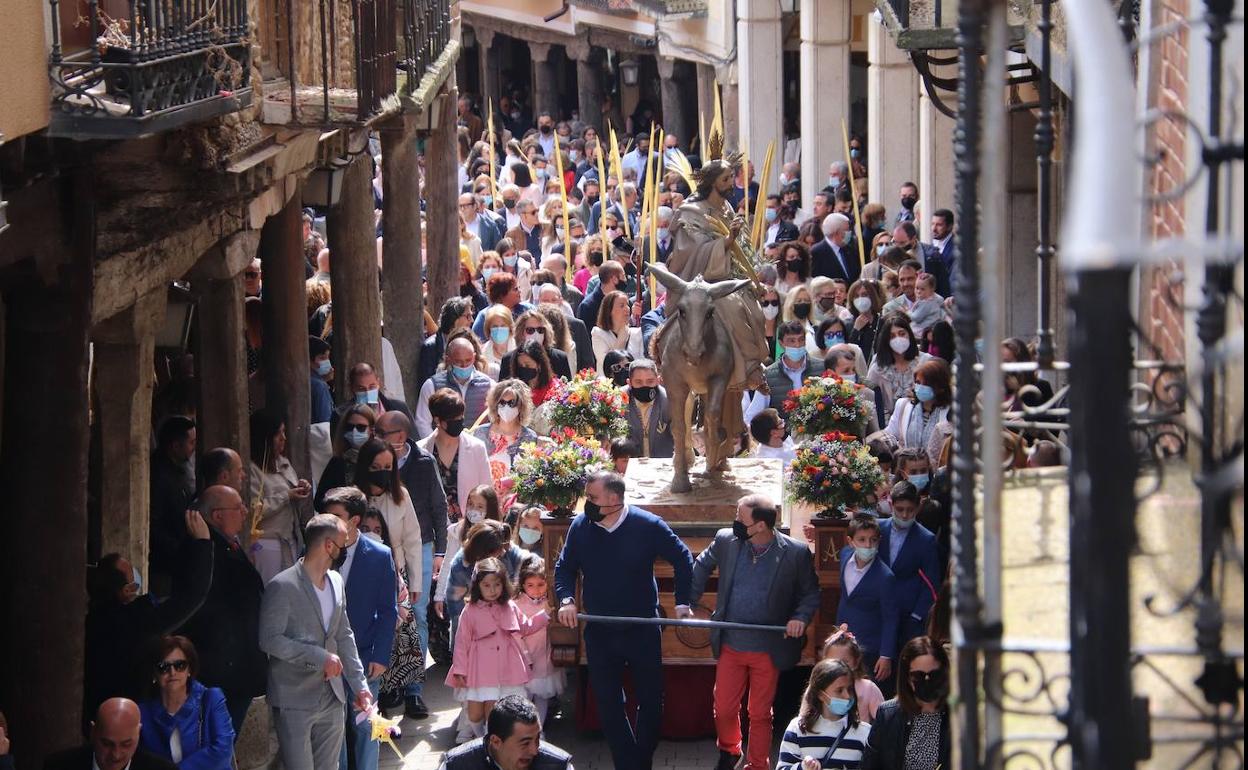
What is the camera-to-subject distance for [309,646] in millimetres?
9227

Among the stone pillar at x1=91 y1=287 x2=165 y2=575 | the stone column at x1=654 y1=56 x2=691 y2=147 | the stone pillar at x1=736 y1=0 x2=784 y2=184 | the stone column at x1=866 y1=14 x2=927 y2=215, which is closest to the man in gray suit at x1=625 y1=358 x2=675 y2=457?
the stone pillar at x1=91 y1=287 x2=165 y2=575

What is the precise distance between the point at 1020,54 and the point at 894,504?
17.8 feet

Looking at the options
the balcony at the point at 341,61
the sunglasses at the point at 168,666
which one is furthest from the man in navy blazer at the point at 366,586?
the balcony at the point at 341,61

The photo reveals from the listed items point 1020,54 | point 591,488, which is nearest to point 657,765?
point 591,488

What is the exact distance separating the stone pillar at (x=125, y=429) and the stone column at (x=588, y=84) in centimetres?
3167

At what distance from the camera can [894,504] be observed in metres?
10.2

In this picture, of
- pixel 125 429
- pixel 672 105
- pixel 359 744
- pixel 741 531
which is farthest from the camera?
pixel 672 105

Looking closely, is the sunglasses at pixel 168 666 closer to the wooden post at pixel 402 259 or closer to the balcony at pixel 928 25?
the balcony at pixel 928 25

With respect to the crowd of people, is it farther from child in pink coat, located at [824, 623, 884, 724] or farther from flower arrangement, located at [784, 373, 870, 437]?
flower arrangement, located at [784, 373, 870, 437]

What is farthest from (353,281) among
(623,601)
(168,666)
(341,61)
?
(168,666)

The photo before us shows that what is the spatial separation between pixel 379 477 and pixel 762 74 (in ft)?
A: 68.5

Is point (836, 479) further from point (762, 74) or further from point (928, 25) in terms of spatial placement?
point (762, 74)

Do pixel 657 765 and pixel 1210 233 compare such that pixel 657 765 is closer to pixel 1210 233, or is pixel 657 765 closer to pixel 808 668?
pixel 808 668

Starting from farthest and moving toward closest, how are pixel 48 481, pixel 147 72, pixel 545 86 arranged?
pixel 545 86 < pixel 48 481 < pixel 147 72
